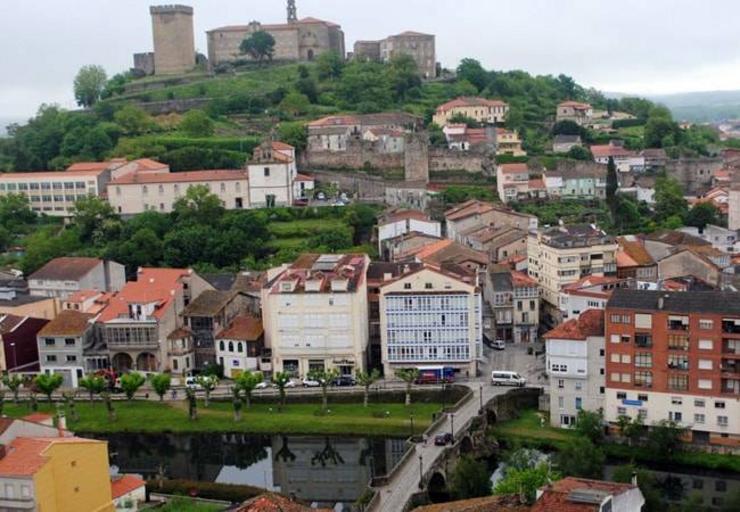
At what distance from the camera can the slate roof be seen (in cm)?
3597

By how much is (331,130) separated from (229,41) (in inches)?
1465

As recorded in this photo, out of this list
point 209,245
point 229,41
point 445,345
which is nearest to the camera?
point 445,345

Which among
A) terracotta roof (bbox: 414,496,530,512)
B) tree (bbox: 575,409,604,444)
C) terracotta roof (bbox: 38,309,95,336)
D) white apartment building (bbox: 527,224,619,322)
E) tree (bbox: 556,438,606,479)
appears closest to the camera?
terracotta roof (bbox: 414,496,530,512)

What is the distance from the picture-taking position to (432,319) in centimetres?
4441

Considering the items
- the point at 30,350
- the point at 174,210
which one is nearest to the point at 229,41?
the point at 174,210

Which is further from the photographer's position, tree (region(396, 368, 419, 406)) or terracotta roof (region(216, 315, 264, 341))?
terracotta roof (region(216, 315, 264, 341))

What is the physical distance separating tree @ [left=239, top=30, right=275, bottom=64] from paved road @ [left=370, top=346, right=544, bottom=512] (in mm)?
65967

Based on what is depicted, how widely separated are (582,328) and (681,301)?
404 cm

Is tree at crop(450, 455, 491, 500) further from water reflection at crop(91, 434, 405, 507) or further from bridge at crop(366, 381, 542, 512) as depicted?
water reflection at crop(91, 434, 405, 507)

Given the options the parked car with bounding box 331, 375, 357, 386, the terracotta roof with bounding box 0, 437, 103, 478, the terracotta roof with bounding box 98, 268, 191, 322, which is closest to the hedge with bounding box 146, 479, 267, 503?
the terracotta roof with bounding box 0, 437, 103, 478

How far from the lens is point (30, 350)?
4838cm

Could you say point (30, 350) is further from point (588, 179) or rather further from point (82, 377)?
point (588, 179)

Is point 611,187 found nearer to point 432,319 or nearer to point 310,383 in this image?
point 432,319

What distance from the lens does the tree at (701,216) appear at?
61375 millimetres
